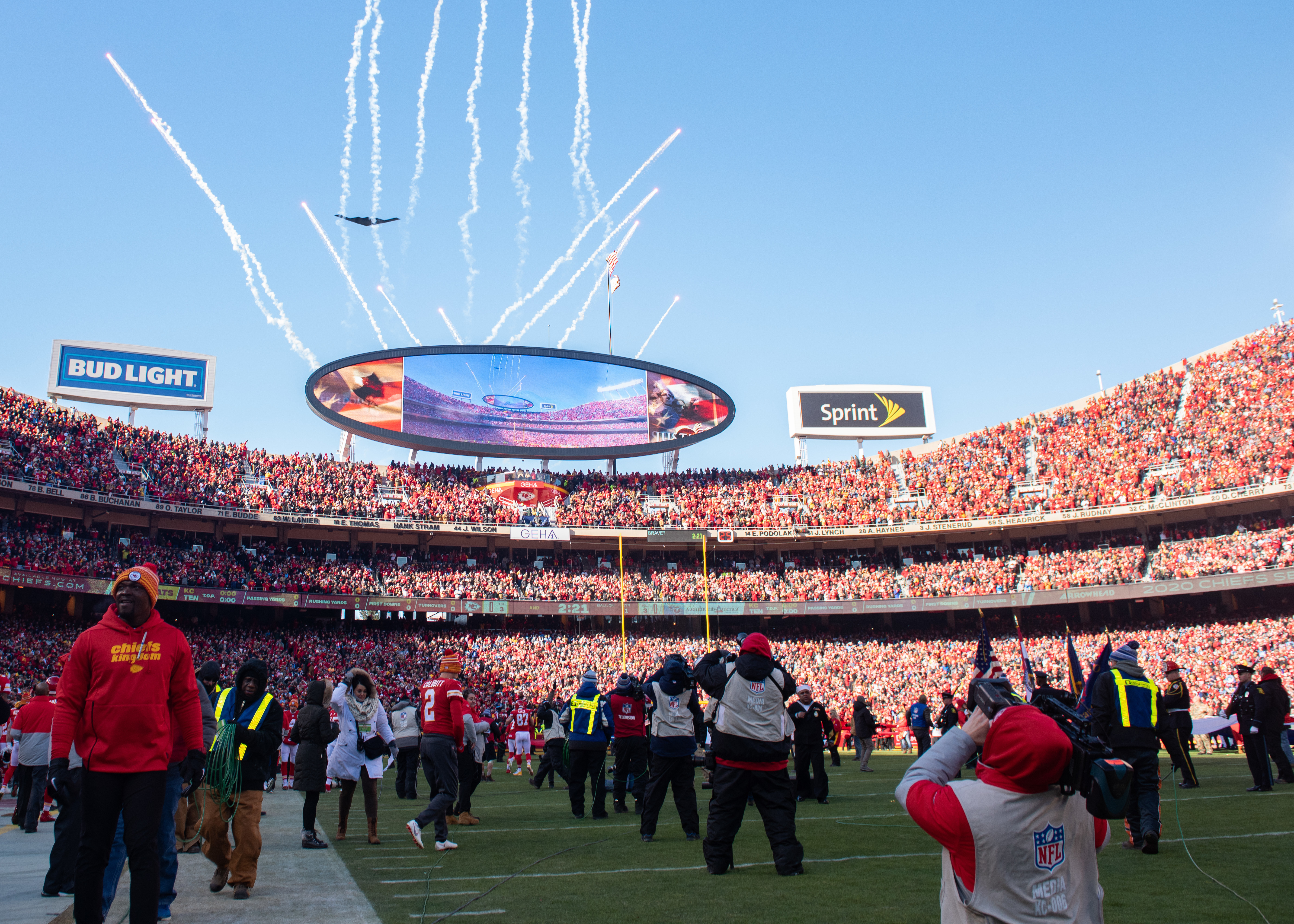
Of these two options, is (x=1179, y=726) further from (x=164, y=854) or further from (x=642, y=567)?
(x=642, y=567)

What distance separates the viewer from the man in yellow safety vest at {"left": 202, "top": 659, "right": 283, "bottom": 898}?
7.30 meters

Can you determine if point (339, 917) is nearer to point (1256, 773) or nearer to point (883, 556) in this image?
point (1256, 773)

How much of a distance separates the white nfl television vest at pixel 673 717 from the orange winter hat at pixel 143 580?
552 cm

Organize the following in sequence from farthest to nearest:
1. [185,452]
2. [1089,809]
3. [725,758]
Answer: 1. [185,452]
2. [725,758]
3. [1089,809]

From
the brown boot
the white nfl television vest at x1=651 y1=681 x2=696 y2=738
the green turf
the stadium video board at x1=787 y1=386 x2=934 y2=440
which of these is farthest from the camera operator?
the stadium video board at x1=787 y1=386 x2=934 y2=440

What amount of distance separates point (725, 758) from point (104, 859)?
4.42 metres

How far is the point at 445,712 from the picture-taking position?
33.6 ft

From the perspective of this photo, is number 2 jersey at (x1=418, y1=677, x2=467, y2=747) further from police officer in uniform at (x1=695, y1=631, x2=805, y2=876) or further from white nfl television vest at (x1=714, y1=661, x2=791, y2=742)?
white nfl television vest at (x1=714, y1=661, x2=791, y2=742)

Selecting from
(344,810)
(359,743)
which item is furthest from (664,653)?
(359,743)

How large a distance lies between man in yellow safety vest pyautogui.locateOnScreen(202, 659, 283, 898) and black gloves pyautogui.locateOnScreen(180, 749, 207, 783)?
7.01 ft

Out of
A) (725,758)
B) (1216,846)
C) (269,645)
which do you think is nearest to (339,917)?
(725,758)

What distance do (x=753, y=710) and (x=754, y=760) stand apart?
386mm

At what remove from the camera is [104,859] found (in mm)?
5000

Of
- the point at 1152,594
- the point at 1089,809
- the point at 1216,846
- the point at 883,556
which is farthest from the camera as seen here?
the point at 883,556
